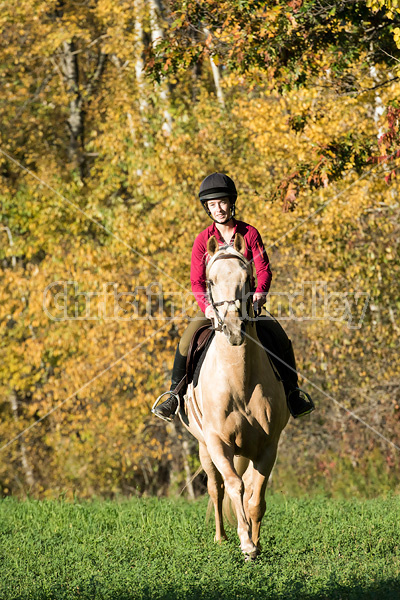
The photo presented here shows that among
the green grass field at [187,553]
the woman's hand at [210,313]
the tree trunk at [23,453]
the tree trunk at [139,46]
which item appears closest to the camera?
the green grass field at [187,553]

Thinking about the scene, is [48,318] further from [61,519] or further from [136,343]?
[61,519]

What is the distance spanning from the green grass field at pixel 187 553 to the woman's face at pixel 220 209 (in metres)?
2.96

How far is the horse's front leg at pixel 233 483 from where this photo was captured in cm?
622

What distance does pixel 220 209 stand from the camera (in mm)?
6777

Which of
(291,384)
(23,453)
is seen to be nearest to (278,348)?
(291,384)

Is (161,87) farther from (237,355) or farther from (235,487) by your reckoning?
(235,487)

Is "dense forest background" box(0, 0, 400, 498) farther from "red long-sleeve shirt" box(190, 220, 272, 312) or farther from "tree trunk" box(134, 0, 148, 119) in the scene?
"red long-sleeve shirt" box(190, 220, 272, 312)

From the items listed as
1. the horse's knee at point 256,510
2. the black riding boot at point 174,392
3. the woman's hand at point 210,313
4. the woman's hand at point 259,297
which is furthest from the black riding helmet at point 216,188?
the horse's knee at point 256,510

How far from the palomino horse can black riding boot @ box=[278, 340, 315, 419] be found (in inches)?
10.6

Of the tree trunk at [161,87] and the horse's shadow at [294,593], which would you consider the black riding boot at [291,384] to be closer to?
the horse's shadow at [294,593]

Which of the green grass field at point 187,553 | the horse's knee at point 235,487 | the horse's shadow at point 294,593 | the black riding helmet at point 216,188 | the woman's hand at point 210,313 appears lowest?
the green grass field at point 187,553

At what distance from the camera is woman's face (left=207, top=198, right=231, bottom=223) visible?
6746mm

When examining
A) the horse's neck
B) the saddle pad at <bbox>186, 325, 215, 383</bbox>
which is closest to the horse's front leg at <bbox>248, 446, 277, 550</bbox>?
the horse's neck

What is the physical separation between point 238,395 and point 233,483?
29.3 inches
